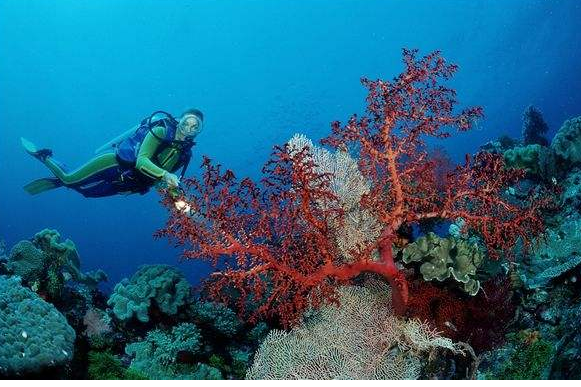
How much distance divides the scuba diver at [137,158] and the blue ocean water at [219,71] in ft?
112

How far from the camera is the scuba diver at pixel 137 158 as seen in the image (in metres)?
6.50

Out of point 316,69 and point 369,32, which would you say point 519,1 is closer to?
point 369,32

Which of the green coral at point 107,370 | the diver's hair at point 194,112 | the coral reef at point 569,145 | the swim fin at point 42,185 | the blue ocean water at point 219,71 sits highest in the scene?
the blue ocean water at point 219,71

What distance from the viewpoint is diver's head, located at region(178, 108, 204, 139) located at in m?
6.53

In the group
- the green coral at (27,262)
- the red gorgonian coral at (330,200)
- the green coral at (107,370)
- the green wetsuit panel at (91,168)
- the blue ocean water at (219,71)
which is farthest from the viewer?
the blue ocean water at (219,71)

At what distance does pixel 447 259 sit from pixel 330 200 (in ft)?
4.42

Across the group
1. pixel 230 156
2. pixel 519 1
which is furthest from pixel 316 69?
pixel 519 1

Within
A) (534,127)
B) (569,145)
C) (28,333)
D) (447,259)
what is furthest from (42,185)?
(534,127)

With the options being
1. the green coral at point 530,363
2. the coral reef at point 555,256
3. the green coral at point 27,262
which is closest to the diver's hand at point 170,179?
the green coral at point 27,262

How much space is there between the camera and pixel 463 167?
3730mm

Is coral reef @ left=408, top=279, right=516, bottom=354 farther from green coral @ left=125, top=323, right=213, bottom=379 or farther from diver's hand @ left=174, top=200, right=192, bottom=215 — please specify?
green coral @ left=125, top=323, right=213, bottom=379

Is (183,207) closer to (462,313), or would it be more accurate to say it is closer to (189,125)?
(462,313)

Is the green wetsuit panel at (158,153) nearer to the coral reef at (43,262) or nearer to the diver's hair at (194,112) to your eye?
the diver's hair at (194,112)

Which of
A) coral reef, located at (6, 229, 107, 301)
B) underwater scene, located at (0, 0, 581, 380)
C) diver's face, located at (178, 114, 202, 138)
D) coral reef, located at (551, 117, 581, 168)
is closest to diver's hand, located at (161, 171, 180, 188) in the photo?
underwater scene, located at (0, 0, 581, 380)
